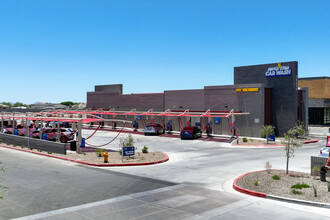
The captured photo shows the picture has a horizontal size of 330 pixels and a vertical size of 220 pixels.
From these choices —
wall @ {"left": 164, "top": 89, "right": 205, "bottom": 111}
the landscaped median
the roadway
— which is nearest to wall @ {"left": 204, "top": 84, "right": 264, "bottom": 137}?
wall @ {"left": 164, "top": 89, "right": 205, "bottom": 111}

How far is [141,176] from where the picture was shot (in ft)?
56.6

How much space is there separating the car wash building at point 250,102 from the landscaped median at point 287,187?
75.1ft

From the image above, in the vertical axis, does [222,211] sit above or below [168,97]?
below

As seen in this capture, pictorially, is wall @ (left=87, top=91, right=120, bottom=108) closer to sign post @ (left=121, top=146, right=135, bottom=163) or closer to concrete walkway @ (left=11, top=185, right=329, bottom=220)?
sign post @ (left=121, top=146, right=135, bottom=163)

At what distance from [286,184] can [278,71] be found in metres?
28.1

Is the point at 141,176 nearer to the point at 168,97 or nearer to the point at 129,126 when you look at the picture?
the point at 168,97

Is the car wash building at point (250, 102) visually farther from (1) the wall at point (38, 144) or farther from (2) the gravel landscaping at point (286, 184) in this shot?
(2) the gravel landscaping at point (286, 184)

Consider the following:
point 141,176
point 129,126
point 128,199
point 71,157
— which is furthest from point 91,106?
point 128,199

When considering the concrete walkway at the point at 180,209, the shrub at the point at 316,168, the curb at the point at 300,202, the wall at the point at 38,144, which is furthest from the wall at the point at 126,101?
the curb at the point at 300,202

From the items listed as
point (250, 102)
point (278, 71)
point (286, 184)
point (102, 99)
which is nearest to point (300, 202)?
point (286, 184)

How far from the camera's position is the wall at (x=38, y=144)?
25.2 m

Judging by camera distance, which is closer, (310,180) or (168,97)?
(310,180)

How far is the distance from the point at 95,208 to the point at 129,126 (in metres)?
45.6

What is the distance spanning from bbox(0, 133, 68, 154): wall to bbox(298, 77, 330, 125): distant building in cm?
5637
